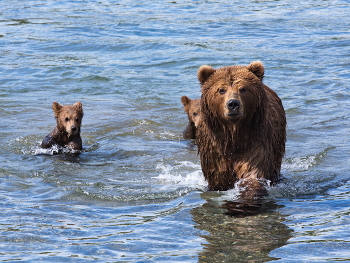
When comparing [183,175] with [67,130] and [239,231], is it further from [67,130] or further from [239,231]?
[239,231]

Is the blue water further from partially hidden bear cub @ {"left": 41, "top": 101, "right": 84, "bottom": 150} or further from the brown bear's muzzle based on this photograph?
the brown bear's muzzle

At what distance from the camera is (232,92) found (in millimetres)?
7270

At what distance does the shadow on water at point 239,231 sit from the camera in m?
5.93

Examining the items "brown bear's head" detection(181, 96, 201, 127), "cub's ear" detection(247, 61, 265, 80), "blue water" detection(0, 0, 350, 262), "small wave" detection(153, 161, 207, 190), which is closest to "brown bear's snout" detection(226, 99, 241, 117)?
"cub's ear" detection(247, 61, 265, 80)

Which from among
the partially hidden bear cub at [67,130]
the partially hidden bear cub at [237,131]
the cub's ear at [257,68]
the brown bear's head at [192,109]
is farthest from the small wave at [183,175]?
the partially hidden bear cub at [67,130]

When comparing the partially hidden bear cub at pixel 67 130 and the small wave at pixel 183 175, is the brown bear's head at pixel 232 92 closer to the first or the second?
the small wave at pixel 183 175

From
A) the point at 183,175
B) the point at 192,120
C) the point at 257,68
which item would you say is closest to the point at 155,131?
the point at 192,120

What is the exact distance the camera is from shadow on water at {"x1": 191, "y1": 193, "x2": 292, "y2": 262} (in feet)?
19.5

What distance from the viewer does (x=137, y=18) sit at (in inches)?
908

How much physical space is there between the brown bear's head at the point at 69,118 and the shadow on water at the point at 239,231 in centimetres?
374

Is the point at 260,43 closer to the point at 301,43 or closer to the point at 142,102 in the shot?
the point at 301,43

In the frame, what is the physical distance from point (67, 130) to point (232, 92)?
4.28 m

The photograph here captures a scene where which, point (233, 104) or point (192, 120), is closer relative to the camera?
point (233, 104)

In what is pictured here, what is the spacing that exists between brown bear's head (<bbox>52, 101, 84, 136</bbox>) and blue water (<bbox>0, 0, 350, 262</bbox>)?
1.53 feet
